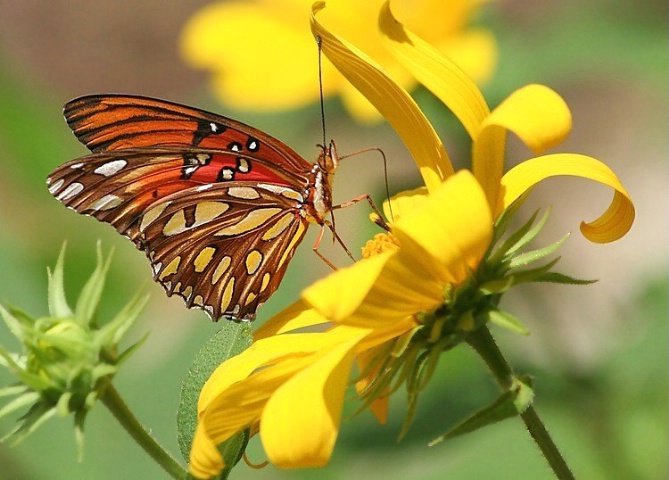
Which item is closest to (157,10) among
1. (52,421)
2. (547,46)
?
(547,46)

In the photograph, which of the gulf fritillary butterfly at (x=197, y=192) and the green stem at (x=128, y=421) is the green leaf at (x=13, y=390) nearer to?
the green stem at (x=128, y=421)

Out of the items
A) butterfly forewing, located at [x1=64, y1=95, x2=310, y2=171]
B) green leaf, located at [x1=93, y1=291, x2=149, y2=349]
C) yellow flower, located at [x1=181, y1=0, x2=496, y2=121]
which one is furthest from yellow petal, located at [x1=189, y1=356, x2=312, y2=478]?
yellow flower, located at [x1=181, y1=0, x2=496, y2=121]

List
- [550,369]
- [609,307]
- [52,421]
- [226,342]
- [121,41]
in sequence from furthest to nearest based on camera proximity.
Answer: [121,41] < [609,307] < [550,369] < [52,421] < [226,342]

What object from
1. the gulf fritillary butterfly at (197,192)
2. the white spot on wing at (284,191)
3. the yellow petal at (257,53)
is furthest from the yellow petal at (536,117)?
the yellow petal at (257,53)

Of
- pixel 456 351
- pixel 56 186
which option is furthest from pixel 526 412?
pixel 456 351

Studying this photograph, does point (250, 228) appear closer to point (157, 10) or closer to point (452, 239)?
point (452, 239)

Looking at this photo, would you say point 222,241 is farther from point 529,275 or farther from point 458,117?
point 529,275

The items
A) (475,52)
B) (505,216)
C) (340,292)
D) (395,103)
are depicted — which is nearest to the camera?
(340,292)
